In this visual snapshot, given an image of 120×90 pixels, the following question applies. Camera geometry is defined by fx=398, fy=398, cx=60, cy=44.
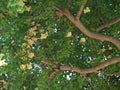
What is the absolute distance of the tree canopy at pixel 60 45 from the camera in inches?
305

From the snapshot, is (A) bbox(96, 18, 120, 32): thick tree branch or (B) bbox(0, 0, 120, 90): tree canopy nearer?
(B) bbox(0, 0, 120, 90): tree canopy

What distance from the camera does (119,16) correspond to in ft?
28.7

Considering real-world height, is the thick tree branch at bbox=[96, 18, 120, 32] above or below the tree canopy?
above

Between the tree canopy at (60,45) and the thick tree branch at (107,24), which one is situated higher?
the thick tree branch at (107,24)

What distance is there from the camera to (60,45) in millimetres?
8539

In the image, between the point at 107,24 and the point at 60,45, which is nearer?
the point at 60,45

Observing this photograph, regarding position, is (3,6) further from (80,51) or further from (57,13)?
(80,51)

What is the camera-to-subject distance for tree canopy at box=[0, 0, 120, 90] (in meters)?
7.75

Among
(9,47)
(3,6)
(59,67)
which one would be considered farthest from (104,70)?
(3,6)

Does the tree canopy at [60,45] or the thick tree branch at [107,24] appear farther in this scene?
the thick tree branch at [107,24]

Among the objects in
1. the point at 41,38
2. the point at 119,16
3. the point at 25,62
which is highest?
the point at 119,16

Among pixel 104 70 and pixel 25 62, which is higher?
pixel 104 70

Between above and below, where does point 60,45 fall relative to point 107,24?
below

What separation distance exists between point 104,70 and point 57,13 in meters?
2.44
